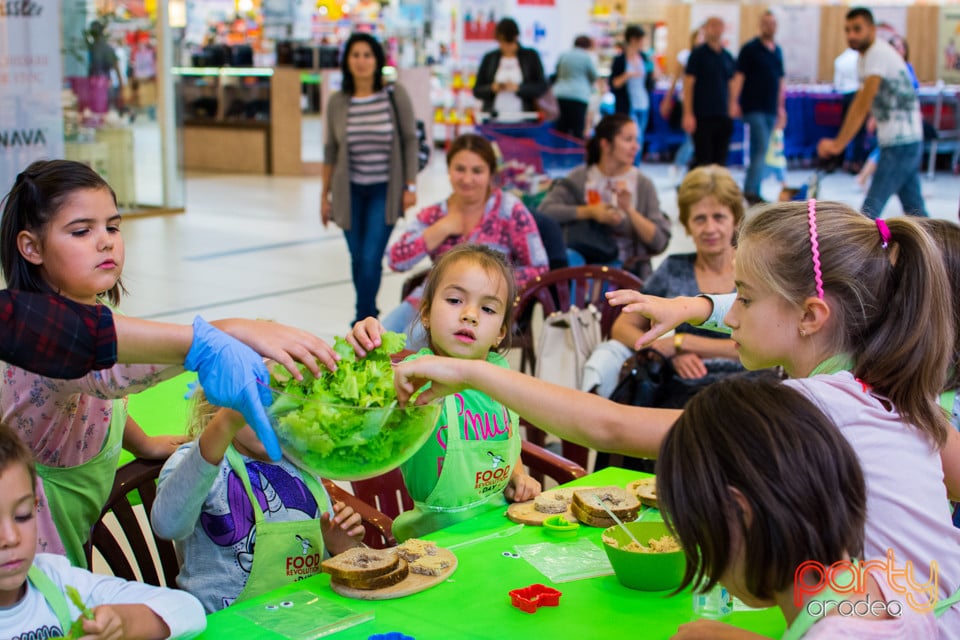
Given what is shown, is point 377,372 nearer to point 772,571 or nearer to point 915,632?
point 772,571

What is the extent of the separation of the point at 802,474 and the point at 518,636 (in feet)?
1.86

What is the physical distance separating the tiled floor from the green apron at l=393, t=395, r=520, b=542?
146 inches

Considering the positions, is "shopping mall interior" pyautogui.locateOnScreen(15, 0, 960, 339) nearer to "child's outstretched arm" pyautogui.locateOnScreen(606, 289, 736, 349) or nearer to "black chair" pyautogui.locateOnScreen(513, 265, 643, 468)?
"black chair" pyautogui.locateOnScreen(513, 265, 643, 468)

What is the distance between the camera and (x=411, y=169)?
19.5 ft

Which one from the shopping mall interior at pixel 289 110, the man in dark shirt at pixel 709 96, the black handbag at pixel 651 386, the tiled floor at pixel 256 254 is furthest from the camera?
the man in dark shirt at pixel 709 96

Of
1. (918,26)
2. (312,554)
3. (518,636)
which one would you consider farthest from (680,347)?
(918,26)

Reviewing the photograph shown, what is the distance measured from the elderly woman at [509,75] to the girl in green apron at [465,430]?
750 cm

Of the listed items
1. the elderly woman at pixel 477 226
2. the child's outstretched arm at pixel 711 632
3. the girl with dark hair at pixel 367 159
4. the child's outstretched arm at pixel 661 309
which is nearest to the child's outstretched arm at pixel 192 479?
the child's outstretched arm at pixel 661 309

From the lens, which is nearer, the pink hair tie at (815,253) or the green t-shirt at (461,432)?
the pink hair tie at (815,253)

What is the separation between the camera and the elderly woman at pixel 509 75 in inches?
387

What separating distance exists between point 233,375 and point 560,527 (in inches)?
30.7

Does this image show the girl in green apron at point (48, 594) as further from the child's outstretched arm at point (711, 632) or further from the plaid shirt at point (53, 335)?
the child's outstretched arm at point (711, 632)

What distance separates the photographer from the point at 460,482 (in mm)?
2324

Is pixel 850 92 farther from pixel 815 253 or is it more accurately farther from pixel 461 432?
pixel 815 253
